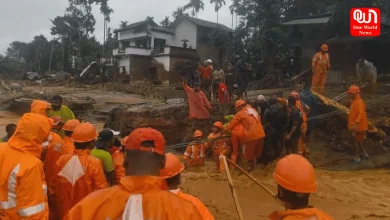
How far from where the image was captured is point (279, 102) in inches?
309

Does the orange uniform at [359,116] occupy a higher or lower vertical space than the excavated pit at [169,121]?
higher

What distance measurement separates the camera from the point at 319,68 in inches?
431

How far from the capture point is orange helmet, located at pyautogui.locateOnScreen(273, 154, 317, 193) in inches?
79.8

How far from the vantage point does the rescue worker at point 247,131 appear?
7.12 m

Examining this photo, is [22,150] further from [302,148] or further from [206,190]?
[302,148]

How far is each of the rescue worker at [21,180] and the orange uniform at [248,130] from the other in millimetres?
5035

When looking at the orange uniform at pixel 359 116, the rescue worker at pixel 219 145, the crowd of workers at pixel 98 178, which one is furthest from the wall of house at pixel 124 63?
the crowd of workers at pixel 98 178

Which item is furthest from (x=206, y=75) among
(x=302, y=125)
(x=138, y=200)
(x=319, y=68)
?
(x=138, y=200)

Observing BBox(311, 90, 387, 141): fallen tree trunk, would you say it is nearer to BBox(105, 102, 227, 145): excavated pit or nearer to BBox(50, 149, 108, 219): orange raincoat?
BBox(105, 102, 227, 145): excavated pit

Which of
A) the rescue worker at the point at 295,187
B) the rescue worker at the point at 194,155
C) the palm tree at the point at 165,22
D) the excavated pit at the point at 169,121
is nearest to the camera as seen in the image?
the rescue worker at the point at 295,187

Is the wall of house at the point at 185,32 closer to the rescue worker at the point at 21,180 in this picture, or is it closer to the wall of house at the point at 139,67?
the wall of house at the point at 139,67

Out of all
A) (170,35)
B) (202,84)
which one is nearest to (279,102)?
(202,84)

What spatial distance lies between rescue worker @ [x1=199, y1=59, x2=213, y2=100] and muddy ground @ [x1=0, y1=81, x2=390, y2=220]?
1.68 metres

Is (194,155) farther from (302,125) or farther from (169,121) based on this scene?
(169,121)
